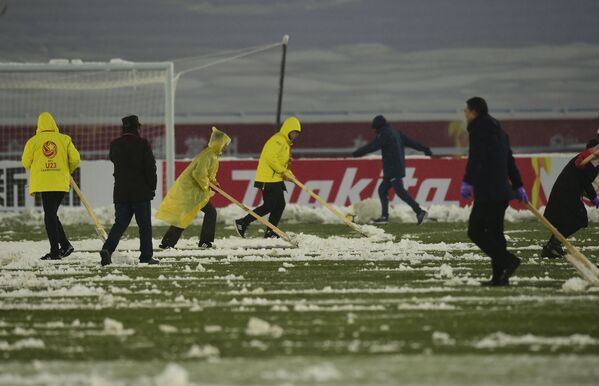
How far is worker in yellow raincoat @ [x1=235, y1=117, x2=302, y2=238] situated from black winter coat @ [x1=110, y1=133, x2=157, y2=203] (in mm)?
3922

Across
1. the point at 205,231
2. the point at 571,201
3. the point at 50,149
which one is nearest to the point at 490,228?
the point at 571,201

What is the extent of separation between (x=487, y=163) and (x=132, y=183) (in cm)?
426

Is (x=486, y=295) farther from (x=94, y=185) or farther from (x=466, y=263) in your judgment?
(x=94, y=185)

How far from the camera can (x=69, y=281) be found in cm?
1168

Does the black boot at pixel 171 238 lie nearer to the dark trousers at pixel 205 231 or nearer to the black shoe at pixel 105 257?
the dark trousers at pixel 205 231

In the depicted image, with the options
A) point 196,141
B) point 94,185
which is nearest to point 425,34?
point 196,141

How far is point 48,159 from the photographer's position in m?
14.3

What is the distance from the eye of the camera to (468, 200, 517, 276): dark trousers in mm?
10680

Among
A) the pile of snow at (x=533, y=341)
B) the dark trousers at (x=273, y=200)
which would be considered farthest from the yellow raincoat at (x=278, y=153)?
the pile of snow at (x=533, y=341)

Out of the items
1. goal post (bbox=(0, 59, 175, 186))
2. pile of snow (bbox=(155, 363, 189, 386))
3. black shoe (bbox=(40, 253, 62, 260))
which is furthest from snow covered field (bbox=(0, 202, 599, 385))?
goal post (bbox=(0, 59, 175, 186))

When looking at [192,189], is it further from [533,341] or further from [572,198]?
[533,341]

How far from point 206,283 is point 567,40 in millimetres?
38820

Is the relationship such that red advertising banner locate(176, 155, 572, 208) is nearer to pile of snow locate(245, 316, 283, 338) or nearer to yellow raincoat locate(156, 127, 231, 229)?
yellow raincoat locate(156, 127, 231, 229)

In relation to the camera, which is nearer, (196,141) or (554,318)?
(554,318)
